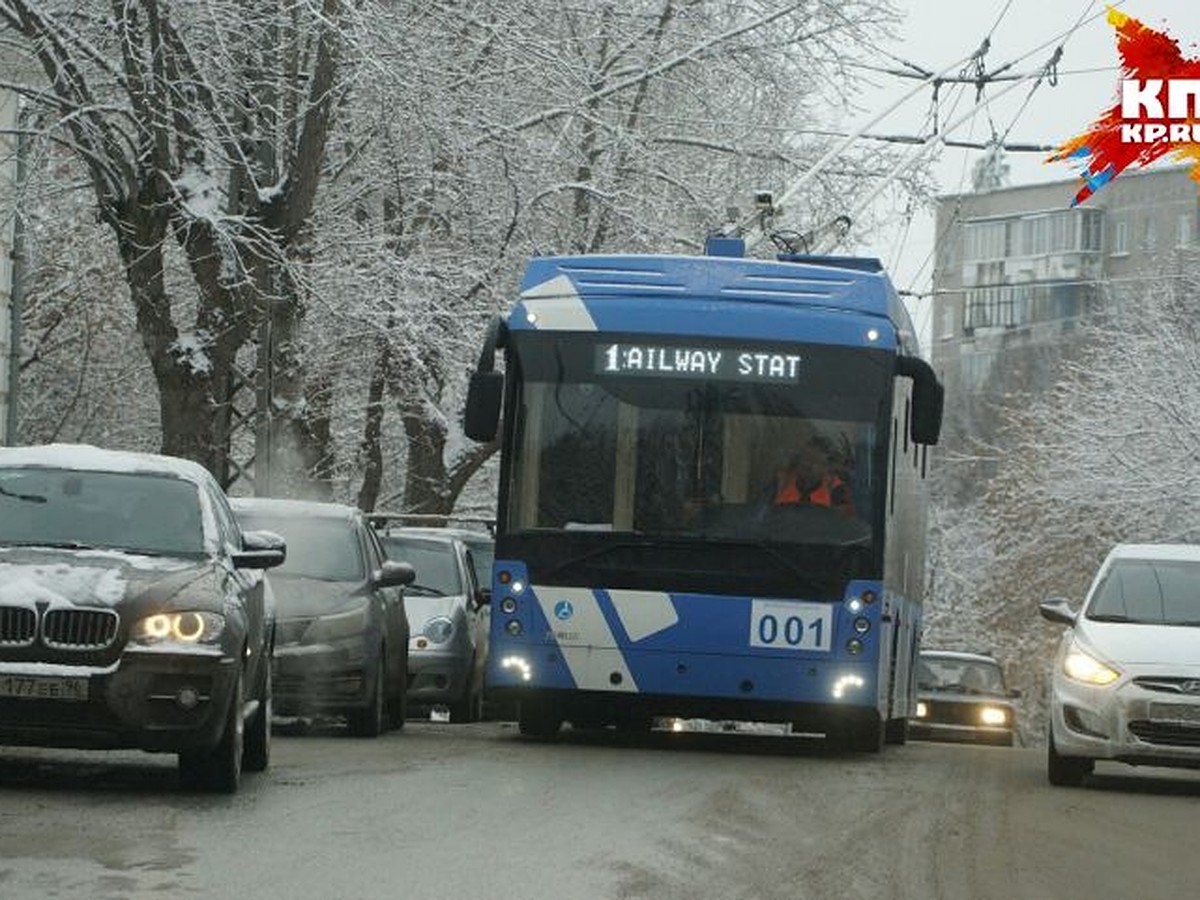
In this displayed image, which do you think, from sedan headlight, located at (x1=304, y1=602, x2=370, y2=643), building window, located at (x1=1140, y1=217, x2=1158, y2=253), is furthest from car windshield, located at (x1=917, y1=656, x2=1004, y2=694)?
building window, located at (x1=1140, y1=217, x2=1158, y2=253)

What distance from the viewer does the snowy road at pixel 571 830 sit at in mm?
11039

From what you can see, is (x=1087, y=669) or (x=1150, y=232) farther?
(x=1150, y=232)

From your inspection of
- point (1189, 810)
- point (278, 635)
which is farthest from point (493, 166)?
point (1189, 810)

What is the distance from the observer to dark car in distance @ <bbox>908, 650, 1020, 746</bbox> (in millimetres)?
36594

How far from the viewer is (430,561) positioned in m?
26.8

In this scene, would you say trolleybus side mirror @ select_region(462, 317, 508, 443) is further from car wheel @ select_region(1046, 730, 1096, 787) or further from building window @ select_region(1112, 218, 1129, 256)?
building window @ select_region(1112, 218, 1129, 256)

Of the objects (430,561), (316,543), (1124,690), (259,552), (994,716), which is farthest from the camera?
(994,716)

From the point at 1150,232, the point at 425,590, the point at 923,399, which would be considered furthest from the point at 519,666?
the point at 1150,232

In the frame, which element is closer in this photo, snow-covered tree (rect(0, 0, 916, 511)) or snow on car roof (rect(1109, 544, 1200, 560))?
snow on car roof (rect(1109, 544, 1200, 560))

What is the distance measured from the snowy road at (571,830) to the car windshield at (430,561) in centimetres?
704

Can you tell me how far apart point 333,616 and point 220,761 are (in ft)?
22.3

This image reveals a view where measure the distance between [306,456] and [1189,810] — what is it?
56.4ft

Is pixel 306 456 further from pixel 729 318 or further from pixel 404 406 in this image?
pixel 729 318

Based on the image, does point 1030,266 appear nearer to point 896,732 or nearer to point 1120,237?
point 1120,237
